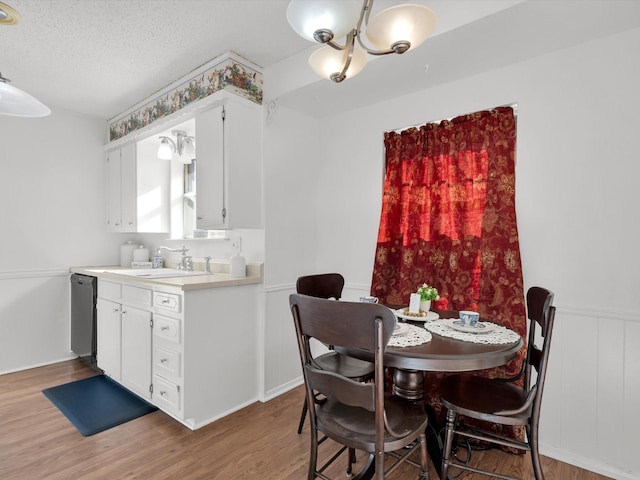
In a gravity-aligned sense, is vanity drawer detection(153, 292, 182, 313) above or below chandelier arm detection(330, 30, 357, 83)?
below

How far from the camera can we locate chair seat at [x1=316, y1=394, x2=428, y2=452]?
128cm

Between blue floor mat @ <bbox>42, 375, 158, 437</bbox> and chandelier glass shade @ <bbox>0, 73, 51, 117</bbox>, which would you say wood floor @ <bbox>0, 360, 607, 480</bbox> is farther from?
chandelier glass shade @ <bbox>0, 73, 51, 117</bbox>

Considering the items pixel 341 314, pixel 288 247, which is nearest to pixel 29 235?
pixel 288 247

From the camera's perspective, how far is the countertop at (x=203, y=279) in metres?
2.26

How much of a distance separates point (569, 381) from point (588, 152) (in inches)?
49.8

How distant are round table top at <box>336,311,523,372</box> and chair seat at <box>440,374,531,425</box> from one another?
26 centimetres

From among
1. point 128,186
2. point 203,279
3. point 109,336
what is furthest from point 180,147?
point 109,336

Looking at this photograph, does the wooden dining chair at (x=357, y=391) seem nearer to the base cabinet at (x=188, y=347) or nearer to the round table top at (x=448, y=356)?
the round table top at (x=448, y=356)

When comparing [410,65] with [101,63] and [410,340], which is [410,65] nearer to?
[410,340]

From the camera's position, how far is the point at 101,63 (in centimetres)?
266

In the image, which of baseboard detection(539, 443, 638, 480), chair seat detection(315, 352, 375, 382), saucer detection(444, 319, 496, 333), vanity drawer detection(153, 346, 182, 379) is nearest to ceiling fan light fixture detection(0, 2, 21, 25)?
vanity drawer detection(153, 346, 182, 379)

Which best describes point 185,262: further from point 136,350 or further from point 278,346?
point 278,346

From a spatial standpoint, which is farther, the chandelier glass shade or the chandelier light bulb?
the chandelier glass shade

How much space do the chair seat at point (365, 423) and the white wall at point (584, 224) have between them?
3.58ft
